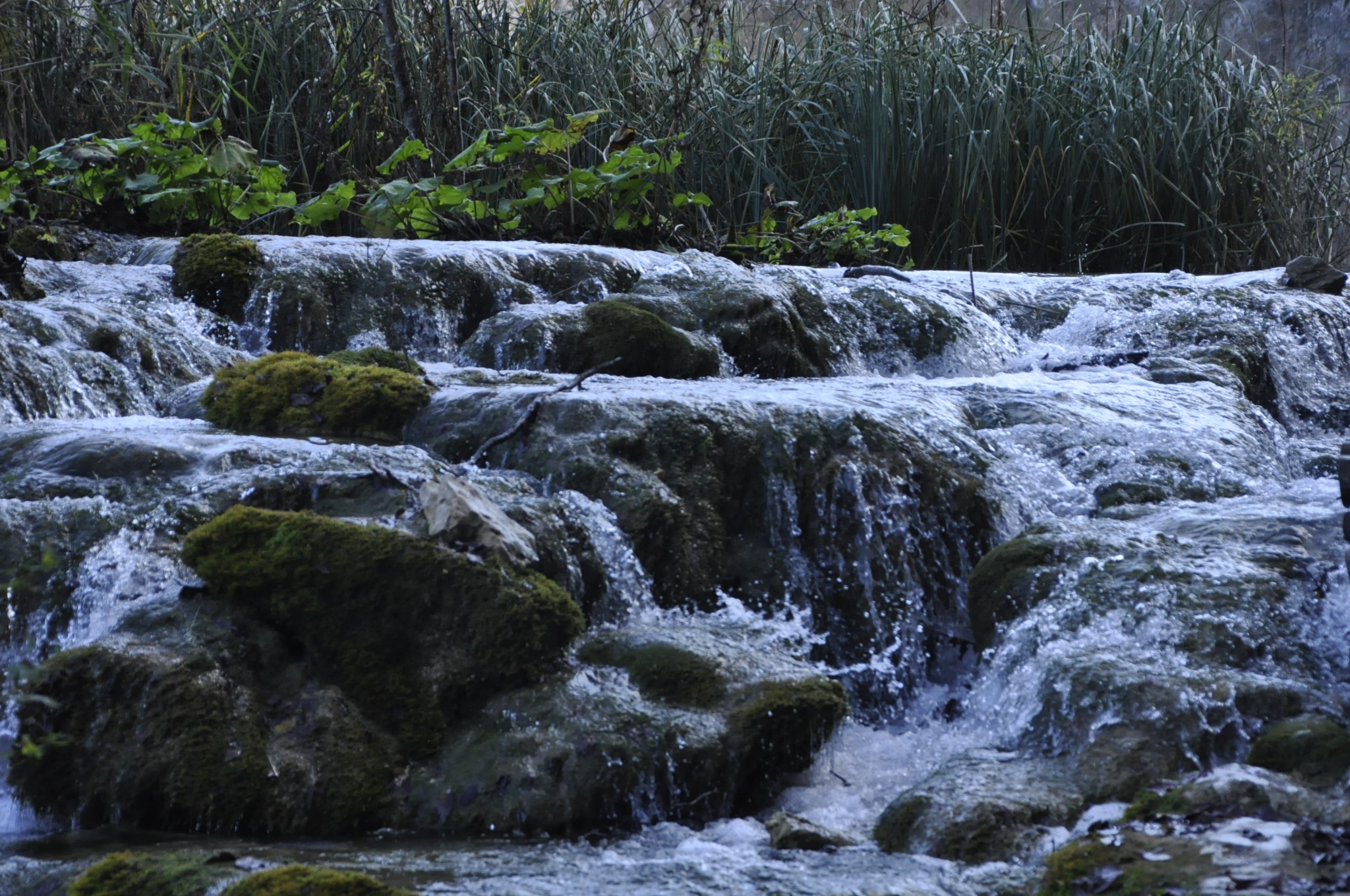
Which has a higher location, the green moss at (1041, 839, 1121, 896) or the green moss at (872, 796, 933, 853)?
the green moss at (1041, 839, 1121, 896)

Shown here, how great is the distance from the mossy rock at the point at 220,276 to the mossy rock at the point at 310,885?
3645 mm

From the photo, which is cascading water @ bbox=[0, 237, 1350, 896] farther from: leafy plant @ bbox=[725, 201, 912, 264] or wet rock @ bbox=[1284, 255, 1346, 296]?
leafy plant @ bbox=[725, 201, 912, 264]

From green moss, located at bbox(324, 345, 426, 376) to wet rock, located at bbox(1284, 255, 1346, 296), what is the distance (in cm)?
452

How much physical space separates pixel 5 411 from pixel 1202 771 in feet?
11.1

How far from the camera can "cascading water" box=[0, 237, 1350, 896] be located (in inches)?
104

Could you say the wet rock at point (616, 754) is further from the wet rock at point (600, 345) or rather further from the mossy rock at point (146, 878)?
the wet rock at point (600, 345)

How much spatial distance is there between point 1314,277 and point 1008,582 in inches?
167

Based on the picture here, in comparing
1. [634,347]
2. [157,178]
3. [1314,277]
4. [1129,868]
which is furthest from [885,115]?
[1129,868]

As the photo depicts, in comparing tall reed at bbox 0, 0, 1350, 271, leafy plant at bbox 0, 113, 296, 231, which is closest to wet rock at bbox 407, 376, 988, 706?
leafy plant at bbox 0, 113, 296, 231

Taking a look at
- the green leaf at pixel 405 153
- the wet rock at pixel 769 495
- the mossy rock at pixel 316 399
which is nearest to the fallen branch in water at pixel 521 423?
the wet rock at pixel 769 495

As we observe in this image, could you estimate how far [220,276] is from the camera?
17.7 feet

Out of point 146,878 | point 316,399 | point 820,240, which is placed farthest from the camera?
point 820,240

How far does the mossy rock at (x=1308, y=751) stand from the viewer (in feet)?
8.31

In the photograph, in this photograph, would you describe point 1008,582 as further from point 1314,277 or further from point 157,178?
point 157,178
